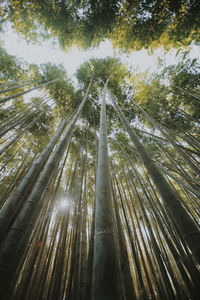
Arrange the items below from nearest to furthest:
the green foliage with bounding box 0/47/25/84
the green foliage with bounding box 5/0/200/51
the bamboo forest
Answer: the bamboo forest, the green foliage with bounding box 5/0/200/51, the green foliage with bounding box 0/47/25/84

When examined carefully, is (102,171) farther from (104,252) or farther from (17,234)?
(17,234)

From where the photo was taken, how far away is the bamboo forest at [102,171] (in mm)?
1026

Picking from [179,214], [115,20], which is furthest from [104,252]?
[115,20]

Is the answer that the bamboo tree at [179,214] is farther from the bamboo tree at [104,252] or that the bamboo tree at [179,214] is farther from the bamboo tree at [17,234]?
the bamboo tree at [17,234]

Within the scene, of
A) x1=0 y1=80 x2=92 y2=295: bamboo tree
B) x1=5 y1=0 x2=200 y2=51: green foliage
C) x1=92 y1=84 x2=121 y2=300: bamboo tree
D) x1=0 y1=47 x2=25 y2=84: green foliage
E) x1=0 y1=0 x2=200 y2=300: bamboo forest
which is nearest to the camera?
x1=92 y1=84 x2=121 y2=300: bamboo tree

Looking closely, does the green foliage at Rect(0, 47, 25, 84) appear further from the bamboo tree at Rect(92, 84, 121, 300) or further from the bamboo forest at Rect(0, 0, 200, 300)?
the bamboo tree at Rect(92, 84, 121, 300)

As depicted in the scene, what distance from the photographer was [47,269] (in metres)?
1.94

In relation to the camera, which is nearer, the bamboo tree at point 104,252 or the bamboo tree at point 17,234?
the bamboo tree at point 104,252

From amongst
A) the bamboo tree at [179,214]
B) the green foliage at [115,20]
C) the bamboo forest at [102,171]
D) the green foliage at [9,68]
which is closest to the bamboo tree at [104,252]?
the bamboo forest at [102,171]

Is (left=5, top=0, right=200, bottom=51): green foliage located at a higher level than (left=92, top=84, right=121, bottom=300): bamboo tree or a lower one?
higher

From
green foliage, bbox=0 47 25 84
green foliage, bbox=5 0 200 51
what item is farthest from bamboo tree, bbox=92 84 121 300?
green foliage, bbox=0 47 25 84

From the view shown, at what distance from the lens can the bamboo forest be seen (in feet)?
3.37

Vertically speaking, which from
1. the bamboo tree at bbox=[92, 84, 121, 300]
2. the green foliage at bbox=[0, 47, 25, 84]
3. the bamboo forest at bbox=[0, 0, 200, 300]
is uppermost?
the green foliage at bbox=[0, 47, 25, 84]

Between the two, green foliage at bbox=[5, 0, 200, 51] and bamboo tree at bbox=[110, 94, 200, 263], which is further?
green foliage at bbox=[5, 0, 200, 51]
